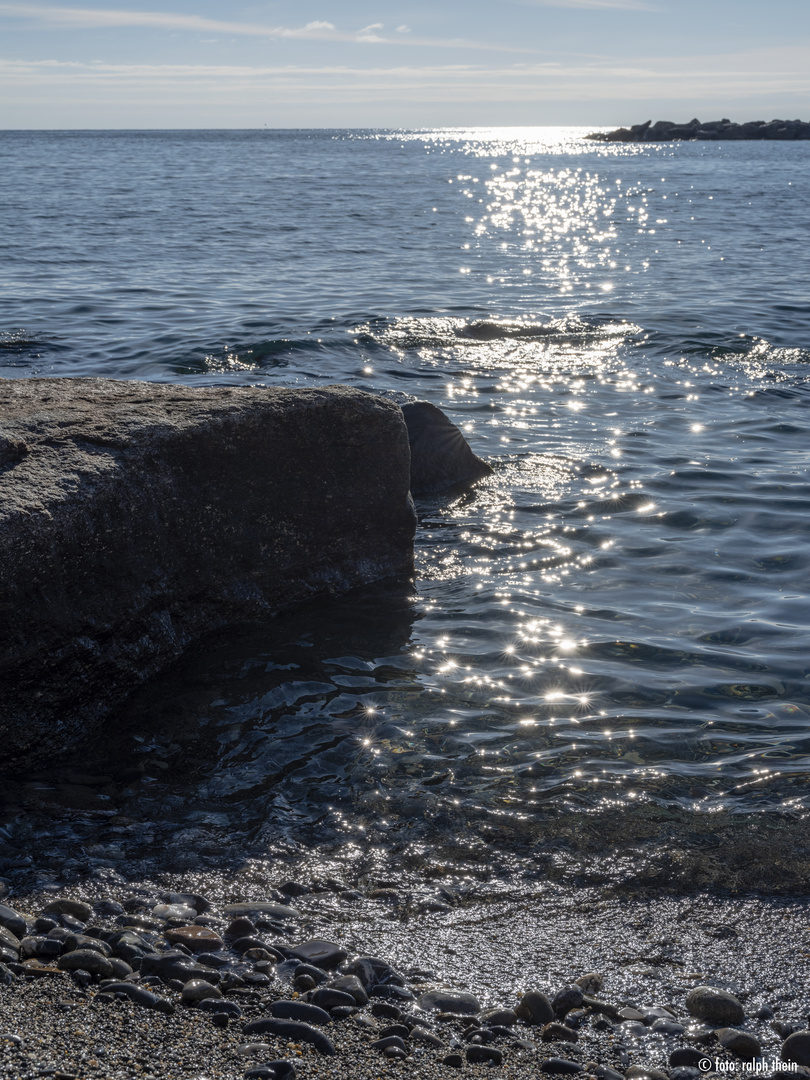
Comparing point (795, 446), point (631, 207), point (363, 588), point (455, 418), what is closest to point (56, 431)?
point (363, 588)

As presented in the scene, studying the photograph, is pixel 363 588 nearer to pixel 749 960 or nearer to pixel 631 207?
pixel 749 960

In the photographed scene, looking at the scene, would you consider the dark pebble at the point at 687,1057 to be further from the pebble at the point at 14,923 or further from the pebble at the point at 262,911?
the pebble at the point at 14,923

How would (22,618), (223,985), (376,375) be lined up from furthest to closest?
(376,375) < (22,618) < (223,985)

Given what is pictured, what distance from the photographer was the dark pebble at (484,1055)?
8.48 feet

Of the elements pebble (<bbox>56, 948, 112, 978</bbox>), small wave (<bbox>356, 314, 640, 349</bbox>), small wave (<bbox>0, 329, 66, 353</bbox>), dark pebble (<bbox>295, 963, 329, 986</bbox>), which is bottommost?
dark pebble (<bbox>295, 963, 329, 986</bbox>)

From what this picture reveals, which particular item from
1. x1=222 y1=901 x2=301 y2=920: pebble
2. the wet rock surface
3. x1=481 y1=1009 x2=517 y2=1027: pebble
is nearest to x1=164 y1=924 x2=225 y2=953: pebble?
the wet rock surface

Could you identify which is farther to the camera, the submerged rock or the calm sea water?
the submerged rock

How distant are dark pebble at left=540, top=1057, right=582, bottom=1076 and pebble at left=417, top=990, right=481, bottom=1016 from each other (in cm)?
31

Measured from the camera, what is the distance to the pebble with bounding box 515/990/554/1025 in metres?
2.79

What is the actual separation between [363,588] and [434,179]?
176 ft

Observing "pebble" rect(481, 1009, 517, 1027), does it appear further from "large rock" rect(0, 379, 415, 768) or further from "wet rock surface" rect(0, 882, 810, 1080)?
"large rock" rect(0, 379, 415, 768)

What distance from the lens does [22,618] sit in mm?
4012

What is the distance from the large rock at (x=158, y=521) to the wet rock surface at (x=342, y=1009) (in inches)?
50.4

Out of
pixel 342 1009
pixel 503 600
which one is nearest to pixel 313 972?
pixel 342 1009
